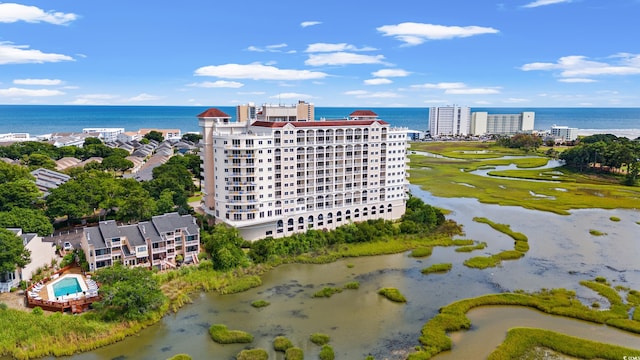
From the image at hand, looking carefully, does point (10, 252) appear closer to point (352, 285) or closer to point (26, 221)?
point (26, 221)

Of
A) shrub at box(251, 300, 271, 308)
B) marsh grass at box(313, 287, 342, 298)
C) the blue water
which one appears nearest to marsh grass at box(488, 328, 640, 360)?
marsh grass at box(313, 287, 342, 298)

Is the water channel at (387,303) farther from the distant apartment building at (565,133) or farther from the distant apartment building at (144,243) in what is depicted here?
the distant apartment building at (565,133)

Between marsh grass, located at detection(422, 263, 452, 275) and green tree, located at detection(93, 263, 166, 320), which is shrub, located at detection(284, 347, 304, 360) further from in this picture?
marsh grass, located at detection(422, 263, 452, 275)

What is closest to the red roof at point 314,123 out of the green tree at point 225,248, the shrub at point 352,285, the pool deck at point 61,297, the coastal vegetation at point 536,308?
the green tree at point 225,248

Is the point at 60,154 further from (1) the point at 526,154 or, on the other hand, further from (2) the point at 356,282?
(1) the point at 526,154

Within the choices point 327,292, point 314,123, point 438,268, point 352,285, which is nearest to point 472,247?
point 438,268

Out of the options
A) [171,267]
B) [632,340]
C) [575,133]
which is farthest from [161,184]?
[575,133]
